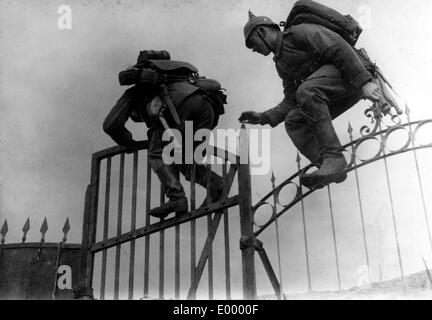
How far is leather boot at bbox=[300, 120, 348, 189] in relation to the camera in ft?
15.7

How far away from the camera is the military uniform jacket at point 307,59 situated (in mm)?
5141

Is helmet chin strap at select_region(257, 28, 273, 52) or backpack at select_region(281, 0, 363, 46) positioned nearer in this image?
backpack at select_region(281, 0, 363, 46)

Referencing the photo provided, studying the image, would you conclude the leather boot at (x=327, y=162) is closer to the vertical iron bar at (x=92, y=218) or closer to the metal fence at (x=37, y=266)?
the vertical iron bar at (x=92, y=218)

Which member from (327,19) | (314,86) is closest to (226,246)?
(314,86)

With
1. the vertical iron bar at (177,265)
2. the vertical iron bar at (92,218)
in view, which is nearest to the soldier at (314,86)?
the vertical iron bar at (177,265)

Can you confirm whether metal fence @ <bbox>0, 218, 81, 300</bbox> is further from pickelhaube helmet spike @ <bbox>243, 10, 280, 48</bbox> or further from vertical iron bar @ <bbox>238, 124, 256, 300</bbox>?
pickelhaube helmet spike @ <bbox>243, 10, 280, 48</bbox>

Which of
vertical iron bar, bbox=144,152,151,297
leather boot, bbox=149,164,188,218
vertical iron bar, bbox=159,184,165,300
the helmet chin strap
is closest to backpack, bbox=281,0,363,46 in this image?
the helmet chin strap

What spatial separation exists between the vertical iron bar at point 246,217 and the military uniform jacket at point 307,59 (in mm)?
631

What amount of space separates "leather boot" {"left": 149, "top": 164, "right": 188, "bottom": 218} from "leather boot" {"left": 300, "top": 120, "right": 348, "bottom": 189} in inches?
43.2

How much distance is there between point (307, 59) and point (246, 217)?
1611mm

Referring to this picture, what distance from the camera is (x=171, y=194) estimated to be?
5266mm

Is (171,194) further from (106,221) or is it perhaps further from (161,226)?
(106,221)

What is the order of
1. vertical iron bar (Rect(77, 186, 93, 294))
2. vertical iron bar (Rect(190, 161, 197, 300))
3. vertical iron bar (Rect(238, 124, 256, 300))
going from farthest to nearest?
vertical iron bar (Rect(77, 186, 93, 294)) < vertical iron bar (Rect(190, 161, 197, 300)) < vertical iron bar (Rect(238, 124, 256, 300))
